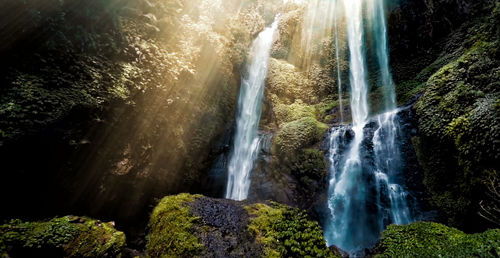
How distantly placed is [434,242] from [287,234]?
381cm

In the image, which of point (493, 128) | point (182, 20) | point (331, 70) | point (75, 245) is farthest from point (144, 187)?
point (331, 70)

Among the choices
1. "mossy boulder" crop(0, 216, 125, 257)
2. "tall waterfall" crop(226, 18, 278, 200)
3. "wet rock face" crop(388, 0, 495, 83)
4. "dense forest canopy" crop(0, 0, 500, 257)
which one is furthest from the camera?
"tall waterfall" crop(226, 18, 278, 200)

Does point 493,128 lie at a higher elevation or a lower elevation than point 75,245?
higher

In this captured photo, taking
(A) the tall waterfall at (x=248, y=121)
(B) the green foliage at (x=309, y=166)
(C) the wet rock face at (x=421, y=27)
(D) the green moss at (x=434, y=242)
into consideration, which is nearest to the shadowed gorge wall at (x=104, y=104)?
(A) the tall waterfall at (x=248, y=121)

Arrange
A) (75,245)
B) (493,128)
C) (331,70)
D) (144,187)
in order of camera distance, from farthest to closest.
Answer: (331,70) < (144,187) < (493,128) < (75,245)

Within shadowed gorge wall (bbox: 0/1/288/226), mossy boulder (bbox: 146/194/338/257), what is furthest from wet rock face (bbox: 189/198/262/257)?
shadowed gorge wall (bbox: 0/1/288/226)

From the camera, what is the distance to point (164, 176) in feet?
30.5

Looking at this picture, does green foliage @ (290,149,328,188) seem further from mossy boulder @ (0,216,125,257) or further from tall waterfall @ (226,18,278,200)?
mossy boulder @ (0,216,125,257)

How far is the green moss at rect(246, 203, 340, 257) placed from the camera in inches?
176

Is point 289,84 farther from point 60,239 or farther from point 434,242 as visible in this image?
point 60,239

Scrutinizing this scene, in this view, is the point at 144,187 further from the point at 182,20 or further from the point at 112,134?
the point at 182,20

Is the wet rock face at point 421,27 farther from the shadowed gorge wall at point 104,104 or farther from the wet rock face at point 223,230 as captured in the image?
the wet rock face at point 223,230

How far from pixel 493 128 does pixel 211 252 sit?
9.06m

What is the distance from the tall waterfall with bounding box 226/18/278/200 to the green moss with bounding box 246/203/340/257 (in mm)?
6143
